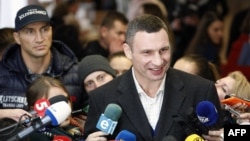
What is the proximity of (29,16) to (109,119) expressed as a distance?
2281mm

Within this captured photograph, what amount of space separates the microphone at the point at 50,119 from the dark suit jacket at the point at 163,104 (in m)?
0.59

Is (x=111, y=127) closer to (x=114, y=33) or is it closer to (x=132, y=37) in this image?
(x=132, y=37)

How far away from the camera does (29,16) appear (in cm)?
713

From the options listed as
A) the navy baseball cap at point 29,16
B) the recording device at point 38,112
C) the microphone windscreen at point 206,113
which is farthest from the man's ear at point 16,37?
the microphone windscreen at point 206,113

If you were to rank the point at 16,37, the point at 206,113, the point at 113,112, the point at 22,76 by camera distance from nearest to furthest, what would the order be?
the point at 206,113
the point at 113,112
the point at 22,76
the point at 16,37

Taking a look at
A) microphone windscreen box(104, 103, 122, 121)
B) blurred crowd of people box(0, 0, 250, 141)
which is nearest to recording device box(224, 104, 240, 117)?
blurred crowd of people box(0, 0, 250, 141)

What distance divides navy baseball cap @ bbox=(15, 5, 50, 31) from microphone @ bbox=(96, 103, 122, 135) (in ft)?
6.96

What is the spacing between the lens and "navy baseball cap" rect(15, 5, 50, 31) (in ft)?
23.4

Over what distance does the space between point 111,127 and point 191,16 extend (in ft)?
20.9

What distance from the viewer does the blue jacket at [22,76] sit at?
694cm

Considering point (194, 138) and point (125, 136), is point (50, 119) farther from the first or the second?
point (194, 138)

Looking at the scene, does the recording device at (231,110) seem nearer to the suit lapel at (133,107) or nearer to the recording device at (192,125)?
the recording device at (192,125)

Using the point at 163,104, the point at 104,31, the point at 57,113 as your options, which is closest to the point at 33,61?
the point at 163,104

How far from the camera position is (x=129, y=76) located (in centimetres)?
567
